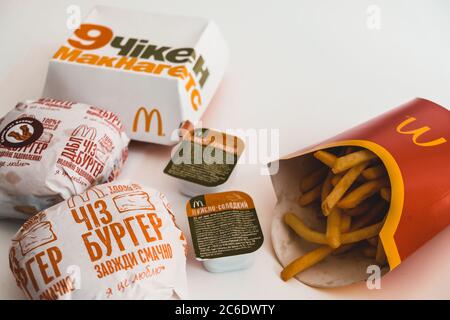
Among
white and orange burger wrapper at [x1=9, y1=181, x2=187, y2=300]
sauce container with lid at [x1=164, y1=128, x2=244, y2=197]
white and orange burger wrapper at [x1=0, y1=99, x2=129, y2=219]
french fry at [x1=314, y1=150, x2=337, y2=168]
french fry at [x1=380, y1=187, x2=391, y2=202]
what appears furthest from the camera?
sauce container with lid at [x1=164, y1=128, x2=244, y2=197]

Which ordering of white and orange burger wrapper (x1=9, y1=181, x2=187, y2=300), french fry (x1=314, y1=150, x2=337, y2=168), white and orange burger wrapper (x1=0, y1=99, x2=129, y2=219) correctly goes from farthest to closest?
white and orange burger wrapper (x1=0, y1=99, x2=129, y2=219) → french fry (x1=314, y1=150, x2=337, y2=168) → white and orange burger wrapper (x1=9, y1=181, x2=187, y2=300)

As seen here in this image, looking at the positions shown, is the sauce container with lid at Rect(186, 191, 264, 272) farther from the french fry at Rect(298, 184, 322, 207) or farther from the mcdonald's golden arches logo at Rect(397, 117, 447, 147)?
the mcdonald's golden arches logo at Rect(397, 117, 447, 147)

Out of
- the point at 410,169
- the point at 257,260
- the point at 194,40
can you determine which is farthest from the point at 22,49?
the point at 410,169

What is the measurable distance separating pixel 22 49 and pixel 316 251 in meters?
1.96

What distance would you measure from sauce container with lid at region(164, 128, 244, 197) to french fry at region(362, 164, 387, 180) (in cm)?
56

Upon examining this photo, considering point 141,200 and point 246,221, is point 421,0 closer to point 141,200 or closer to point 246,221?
point 246,221

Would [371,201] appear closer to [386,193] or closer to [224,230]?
[386,193]

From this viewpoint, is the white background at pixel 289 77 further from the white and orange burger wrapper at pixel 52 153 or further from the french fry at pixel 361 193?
the french fry at pixel 361 193

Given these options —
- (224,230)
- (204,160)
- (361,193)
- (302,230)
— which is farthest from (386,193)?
(204,160)

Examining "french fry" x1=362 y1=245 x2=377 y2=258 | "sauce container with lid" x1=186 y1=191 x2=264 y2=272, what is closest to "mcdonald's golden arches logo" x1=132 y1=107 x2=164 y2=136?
"sauce container with lid" x1=186 y1=191 x2=264 y2=272

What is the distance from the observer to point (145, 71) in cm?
248

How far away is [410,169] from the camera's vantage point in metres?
1.87

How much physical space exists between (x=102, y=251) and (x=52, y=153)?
0.50 meters

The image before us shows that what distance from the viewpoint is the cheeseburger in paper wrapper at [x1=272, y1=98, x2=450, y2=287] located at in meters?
1.84
